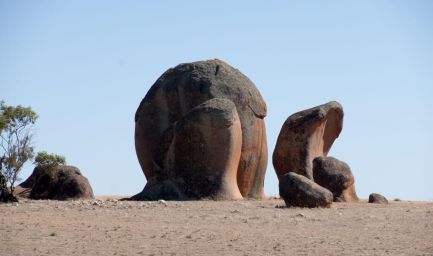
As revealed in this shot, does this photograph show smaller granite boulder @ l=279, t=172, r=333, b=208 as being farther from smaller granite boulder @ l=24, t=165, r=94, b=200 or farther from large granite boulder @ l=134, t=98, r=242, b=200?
smaller granite boulder @ l=24, t=165, r=94, b=200

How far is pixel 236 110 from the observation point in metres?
26.6

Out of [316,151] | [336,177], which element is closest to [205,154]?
[336,177]

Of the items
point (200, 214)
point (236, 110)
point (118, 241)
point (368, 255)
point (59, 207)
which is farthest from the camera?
point (236, 110)

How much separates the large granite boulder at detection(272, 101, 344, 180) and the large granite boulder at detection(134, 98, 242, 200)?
557cm

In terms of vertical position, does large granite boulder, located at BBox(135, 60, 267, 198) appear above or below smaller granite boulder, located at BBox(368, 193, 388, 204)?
above

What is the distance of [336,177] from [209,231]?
507 inches

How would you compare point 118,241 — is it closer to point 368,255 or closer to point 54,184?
point 368,255

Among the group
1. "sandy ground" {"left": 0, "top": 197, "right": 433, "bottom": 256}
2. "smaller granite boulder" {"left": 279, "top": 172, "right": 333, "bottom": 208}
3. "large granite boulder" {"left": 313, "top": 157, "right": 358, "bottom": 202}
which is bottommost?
"sandy ground" {"left": 0, "top": 197, "right": 433, "bottom": 256}

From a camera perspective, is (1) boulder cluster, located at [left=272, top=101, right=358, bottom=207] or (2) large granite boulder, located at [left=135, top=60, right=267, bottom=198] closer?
(2) large granite boulder, located at [left=135, top=60, right=267, bottom=198]

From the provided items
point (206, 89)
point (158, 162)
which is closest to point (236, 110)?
point (206, 89)

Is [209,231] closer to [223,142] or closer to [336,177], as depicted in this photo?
[223,142]

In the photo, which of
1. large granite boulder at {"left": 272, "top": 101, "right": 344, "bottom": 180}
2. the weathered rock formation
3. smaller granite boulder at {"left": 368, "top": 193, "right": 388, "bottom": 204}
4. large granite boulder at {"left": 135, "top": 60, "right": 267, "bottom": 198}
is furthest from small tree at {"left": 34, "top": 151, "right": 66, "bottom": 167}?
smaller granite boulder at {"left": 368, "top": 193, "right": 388, "bottom": 204}

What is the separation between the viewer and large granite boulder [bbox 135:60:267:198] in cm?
2767

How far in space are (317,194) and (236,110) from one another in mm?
5835
